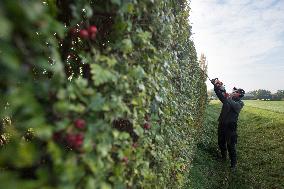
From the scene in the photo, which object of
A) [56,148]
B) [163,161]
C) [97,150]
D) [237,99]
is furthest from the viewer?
[237,99]

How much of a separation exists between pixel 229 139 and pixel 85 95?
33.2ft

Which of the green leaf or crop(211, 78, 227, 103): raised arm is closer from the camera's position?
the green leaf

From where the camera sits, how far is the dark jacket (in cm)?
1141

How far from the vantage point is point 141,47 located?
295 cm

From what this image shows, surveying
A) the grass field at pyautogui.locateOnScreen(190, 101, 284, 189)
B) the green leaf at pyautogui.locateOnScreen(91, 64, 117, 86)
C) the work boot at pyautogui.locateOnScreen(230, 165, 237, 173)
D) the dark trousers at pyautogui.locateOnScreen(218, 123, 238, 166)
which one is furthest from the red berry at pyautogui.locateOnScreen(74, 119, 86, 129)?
the dark trousers at pyautogui.locateOnScreen(218, 123, 238, 166)

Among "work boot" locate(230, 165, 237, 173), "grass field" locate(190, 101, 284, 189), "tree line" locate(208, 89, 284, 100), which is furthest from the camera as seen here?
"tree line" locate(208, 89, 284, 100)

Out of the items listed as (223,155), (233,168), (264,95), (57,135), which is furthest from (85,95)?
(264,95)

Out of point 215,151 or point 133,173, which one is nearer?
point 133,173

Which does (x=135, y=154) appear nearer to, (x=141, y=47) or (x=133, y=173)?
(x=133, y=173)

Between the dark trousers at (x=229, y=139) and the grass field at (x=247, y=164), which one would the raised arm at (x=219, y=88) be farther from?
the grass field at (x=247, y=164)

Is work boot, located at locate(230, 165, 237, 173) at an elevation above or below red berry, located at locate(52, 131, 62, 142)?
below

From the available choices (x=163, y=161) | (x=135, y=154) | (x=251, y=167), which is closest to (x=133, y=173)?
(x=135, y=154)

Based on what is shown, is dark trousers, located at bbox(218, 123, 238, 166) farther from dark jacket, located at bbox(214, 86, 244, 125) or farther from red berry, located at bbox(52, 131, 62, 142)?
red berry, located at bbox(52, 131, 62, 142)

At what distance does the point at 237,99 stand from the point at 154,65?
911cm
